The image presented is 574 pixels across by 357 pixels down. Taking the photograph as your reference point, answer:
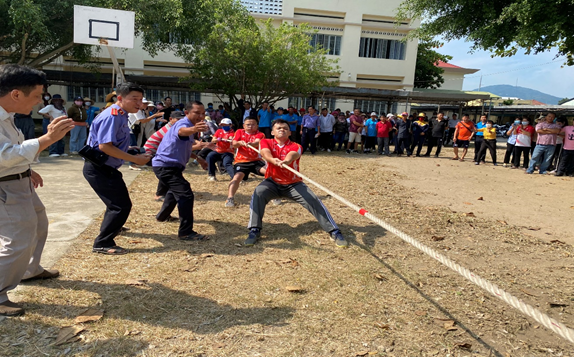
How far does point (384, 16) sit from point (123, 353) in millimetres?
29951

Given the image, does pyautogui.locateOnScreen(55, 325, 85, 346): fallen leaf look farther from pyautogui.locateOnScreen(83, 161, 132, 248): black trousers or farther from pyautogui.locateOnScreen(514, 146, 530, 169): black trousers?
pyautogui.locateOnScreen(514, 146, 530, 169): black trousers

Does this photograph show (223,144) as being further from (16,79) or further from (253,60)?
(253,60)

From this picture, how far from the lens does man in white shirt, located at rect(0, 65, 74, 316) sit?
8.77 feet

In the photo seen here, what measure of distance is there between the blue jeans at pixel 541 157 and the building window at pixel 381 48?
1871 centimetres

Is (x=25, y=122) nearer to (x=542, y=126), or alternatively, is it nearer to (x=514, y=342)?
(x=514, y=342)

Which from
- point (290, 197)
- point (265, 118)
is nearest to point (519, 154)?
point (265, 118)

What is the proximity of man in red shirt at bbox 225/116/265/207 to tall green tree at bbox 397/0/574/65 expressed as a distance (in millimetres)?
6741

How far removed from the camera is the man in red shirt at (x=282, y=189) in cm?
495

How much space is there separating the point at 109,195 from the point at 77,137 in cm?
874

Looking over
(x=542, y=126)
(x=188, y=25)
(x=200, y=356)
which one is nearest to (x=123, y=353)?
(x=200, y=356)

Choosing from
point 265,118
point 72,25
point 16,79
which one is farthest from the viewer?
point 265,118

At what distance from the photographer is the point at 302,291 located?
364 centimetres

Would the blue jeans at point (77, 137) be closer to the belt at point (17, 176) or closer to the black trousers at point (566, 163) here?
the belt at point (17, 176)

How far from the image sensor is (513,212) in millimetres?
7164
